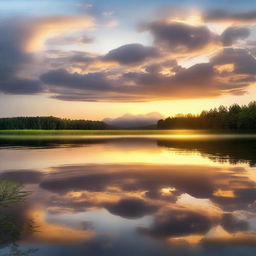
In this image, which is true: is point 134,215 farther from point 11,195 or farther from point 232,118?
point 232,118

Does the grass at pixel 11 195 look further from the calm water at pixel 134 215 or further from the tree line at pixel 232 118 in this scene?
the tree line at pixel 232 118

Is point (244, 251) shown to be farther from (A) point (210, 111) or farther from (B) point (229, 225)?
(A) point (210, 111)

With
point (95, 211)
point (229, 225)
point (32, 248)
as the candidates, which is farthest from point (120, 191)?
point (32, 248)

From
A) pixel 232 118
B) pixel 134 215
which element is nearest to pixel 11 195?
pixel 134 215

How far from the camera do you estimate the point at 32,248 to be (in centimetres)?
905

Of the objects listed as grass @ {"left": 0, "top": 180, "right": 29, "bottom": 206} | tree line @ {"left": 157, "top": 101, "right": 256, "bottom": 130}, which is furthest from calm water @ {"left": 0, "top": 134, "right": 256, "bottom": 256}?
tree line @ {"left": 157, "top": 101, "right": 256, "bottom": 130}

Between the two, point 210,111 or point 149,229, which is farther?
point 210,111

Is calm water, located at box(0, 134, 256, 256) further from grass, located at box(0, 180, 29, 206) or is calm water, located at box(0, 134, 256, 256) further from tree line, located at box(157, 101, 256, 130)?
tree line, located at box(157, 101, 256, 130)

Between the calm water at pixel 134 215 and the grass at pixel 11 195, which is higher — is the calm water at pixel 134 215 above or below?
below

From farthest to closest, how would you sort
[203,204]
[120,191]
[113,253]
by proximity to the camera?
[120,191] → [203,204] → [113,253]

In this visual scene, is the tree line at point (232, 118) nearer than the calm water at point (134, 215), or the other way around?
the calm water at point (134, 215)

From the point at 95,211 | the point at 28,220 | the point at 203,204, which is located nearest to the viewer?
the point at 28,220

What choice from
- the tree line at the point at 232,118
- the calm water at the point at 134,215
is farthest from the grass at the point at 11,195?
the tree line at the point at 232,118

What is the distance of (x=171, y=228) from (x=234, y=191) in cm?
679
